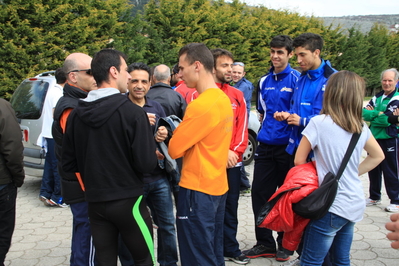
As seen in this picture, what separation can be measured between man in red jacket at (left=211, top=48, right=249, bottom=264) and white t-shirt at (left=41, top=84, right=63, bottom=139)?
11.6ft

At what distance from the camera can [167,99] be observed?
415cm

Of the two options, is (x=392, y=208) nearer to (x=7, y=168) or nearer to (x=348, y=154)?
(x=348, y=154)

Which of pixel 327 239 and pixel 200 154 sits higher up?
pixel 200 154

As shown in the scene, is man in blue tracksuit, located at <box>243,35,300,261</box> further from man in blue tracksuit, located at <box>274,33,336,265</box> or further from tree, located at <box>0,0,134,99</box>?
tree, located at <box>0,0,134,99</box>

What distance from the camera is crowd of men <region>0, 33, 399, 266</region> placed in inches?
102

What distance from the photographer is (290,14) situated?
2145cm

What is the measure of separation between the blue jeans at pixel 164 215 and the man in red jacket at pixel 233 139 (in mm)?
636

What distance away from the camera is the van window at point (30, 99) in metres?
6.62

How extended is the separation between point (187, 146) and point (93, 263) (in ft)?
4.71

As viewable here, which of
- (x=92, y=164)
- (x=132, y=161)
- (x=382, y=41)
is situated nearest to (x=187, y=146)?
(x=132, y=161)

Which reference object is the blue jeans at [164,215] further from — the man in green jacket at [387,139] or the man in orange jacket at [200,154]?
the man in green jacket at [387,139]

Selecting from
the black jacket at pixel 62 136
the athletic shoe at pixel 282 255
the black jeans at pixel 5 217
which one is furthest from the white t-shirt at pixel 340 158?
the black jeans at pixel 5 217

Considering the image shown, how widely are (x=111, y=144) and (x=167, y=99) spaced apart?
168cm

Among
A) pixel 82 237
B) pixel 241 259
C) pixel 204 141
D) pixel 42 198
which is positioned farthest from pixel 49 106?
pixel 204 141
